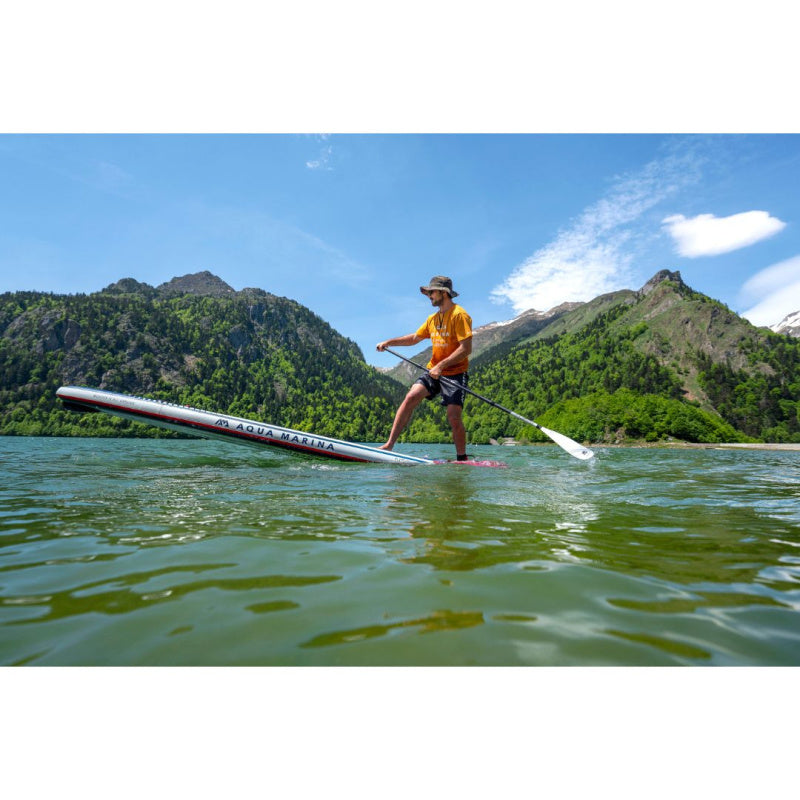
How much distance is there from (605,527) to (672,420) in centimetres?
11618

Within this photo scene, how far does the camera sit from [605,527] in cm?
348

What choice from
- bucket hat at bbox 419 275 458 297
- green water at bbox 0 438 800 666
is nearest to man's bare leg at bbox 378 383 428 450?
bucket hat at bbox 419 275 458 297

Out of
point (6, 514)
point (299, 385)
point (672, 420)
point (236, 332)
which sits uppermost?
point (236, 332)

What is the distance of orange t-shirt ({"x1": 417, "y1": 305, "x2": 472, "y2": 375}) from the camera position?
9.19 metres

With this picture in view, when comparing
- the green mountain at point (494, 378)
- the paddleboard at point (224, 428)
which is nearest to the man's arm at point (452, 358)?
the paddleboard at point (224, 428)

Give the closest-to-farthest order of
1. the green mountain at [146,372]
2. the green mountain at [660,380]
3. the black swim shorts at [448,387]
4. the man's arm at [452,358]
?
the man's arm at [452,358], the black swim shorts at [448,387], the green mountain at [660,380], the green mountain at [146,372]

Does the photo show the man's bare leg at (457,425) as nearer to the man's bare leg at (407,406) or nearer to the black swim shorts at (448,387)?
the black swim shorts at (448,387)

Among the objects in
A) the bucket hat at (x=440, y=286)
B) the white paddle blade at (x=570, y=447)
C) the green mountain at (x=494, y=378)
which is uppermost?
the green mountain at (x=494, y=378)

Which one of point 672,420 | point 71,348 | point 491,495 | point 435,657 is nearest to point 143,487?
point 491,495

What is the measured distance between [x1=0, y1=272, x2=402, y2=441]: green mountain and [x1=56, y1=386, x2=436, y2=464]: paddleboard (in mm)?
113396

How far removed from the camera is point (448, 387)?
9398 mm

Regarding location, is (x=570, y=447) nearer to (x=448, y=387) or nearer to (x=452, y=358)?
(x=448, y=387)

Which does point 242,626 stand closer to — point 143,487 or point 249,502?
point 249,502

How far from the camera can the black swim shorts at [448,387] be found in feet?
30.6
